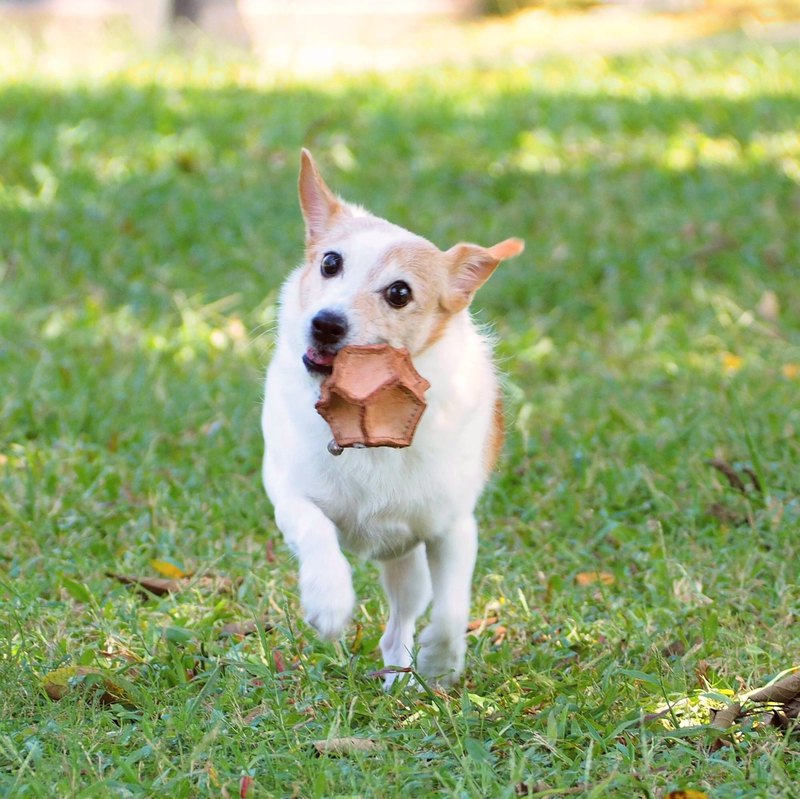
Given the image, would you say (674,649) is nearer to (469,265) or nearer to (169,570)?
(469,265)

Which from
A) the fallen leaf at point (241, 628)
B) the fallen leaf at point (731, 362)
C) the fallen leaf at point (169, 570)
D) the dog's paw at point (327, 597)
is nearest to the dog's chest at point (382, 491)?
the dog's paw at point (327, 597)

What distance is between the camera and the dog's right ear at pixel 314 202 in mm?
4137

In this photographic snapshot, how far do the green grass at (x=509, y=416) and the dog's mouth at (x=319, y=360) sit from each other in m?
0.81

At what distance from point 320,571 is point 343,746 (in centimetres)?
43

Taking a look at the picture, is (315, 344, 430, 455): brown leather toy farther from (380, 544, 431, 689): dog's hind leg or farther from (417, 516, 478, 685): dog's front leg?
(380, 544, 431, 689): dog's hind leg

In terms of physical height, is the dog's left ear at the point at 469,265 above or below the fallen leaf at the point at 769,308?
above

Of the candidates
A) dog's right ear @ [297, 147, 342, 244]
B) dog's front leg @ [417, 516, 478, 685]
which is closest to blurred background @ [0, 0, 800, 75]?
dog's right ear @ [297, 147, 342, 244]

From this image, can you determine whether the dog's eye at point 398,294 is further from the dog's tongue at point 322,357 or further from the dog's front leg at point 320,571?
the dog's front leg at point 320,571

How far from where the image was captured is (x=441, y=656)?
3.83 meters

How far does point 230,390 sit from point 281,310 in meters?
2.19

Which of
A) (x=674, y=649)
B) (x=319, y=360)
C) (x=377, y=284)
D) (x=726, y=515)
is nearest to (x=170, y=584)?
(x=319, y=360)

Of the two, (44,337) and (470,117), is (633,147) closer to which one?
(470,117)

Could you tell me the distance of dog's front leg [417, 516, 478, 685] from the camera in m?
3.81

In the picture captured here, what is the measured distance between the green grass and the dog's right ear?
3.78 ft
